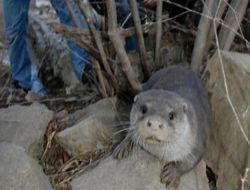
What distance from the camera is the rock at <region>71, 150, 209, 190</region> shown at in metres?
2.99

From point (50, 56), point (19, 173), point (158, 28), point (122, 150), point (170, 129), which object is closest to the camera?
point (170, 129)

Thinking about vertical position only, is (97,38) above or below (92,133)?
above

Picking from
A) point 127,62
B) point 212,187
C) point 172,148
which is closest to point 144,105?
point 172,148

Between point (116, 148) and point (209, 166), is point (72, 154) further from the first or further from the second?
point (209, 166)

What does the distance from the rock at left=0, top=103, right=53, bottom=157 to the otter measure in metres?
0.60

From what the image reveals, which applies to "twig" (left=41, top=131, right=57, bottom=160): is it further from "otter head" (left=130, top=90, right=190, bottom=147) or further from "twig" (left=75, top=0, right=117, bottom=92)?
"otter head" (left=130, top=90, right=190, bottom=147)

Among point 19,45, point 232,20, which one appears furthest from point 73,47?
point 232,20

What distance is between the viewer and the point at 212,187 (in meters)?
3.45

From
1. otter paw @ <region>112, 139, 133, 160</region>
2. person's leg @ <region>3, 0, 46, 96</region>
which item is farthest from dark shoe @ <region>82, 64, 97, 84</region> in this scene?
otter paw @ <region>112, 139, 133, 160</region>

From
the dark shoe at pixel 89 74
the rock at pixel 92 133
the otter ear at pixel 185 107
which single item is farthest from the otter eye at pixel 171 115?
the dark shoe at pixel 89 74

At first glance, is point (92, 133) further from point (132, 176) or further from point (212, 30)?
point (212, 30)

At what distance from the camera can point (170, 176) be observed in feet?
9.86

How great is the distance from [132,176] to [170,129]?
412 millimetres

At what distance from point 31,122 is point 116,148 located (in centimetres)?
70
